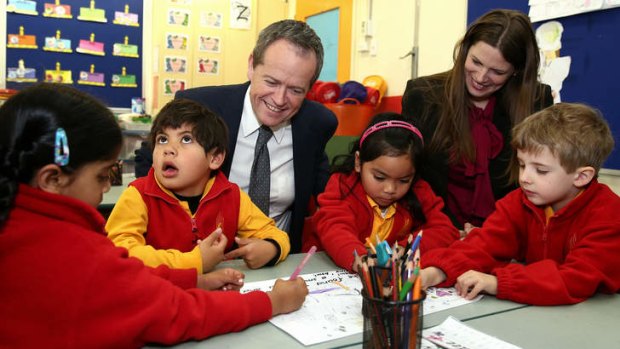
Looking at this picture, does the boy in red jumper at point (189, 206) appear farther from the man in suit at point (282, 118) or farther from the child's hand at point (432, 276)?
the child's hand at point (432, 276)

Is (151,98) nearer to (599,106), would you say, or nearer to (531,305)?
(599,106)

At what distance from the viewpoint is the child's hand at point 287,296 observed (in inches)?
39.3

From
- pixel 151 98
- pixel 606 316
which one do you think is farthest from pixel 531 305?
pixel 151 98

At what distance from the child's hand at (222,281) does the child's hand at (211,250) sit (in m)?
0.11

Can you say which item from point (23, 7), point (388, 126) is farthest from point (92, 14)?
point (388, 126)

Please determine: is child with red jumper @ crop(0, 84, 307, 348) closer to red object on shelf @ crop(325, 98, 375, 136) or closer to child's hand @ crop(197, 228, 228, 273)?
child's hand @ crop(197, 228, 228, 273)

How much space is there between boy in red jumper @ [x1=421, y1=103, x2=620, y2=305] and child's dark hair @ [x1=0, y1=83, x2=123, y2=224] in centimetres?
79

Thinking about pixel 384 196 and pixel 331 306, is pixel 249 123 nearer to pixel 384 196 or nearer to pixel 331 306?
pixel 384 196

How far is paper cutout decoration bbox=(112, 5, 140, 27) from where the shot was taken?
4782 mm

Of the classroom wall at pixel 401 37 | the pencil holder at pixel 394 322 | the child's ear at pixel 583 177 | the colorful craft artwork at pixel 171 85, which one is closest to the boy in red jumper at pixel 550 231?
the child's ear at pixel 583 177

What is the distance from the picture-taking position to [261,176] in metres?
1.77

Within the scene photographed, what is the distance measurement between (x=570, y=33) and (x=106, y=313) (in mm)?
A: 2661

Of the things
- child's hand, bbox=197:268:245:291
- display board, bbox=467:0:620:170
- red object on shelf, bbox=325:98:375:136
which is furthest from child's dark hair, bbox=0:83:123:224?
red object on shelf, bbox=325:98:375:136

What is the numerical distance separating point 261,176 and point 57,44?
3682 millimetres
